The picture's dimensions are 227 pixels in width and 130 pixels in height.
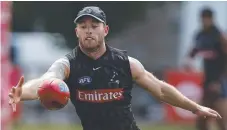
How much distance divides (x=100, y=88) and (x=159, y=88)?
0.79 m

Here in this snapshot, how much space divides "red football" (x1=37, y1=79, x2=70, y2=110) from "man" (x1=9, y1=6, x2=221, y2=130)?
0.38m

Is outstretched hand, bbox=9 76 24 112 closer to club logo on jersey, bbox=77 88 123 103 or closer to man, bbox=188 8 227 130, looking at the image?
club logo on jersey, bbox=77 88 123 103

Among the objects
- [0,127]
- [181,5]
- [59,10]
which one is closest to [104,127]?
[0,127]

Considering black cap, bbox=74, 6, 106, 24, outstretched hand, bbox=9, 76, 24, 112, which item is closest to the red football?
outstretched hand, bbox=9, 76, 24, 112

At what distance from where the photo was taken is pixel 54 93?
32.5ft

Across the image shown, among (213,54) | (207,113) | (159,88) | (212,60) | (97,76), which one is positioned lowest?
(212,60)

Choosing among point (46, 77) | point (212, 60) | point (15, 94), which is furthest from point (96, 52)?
point (212, 60)

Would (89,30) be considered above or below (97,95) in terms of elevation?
above

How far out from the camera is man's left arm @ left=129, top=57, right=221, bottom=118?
426 inches

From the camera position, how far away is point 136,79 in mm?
10883

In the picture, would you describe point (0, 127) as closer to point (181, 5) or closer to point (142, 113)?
point (142, 113)

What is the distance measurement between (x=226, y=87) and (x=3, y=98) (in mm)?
4722

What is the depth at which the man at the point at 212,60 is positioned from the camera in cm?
1755

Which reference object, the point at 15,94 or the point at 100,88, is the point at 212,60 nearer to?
the point at 100,88
